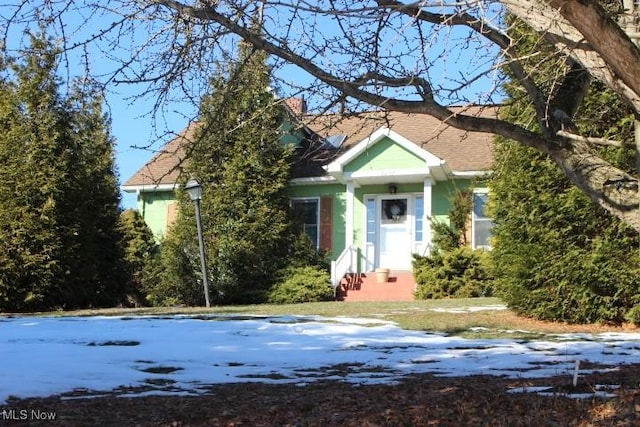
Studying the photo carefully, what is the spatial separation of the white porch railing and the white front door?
33.5 inches

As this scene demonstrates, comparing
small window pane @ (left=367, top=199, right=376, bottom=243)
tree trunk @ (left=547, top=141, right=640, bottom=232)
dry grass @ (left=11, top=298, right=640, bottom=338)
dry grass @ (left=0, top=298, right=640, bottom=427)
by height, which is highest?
small window pane @ (left=367, top=199, right=376, bottom=243)

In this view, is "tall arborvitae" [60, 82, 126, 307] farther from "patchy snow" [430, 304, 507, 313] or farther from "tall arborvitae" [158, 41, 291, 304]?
"patchy snow" [430, 304, 507, 313]

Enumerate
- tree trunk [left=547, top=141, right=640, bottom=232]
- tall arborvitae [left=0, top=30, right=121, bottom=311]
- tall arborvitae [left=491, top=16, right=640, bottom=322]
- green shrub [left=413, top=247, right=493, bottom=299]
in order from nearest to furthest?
tree trunk [left=547, top=141, right=640, bottom=232]
tall arborvitae [left=491, top=16, right=640, bottom=322]
tall arborvitae [left=0, top=30, right=121, bottom=311]
green shrub [left=413, top=247, right=493, bottom=299]

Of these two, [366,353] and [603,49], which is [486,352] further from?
[603,49]

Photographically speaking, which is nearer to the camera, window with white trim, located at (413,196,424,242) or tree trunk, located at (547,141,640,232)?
tree trunk, located at (547,141,640,232)

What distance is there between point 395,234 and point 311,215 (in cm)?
254

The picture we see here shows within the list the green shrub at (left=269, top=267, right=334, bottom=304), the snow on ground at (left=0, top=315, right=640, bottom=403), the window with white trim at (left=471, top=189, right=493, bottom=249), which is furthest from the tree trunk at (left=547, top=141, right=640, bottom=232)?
the window with white trim at (left=471, top=189, right=493, bottom=249)

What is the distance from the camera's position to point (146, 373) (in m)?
6.08

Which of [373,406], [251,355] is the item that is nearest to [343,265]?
[251,355]

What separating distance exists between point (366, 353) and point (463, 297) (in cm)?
860

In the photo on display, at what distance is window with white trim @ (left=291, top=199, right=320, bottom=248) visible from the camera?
1938cm

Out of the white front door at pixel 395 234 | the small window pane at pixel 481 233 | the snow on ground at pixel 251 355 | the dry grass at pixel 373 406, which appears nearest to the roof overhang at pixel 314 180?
the white front door at pixel 395 234

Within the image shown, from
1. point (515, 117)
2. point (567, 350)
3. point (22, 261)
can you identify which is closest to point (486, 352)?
point (567, 350)

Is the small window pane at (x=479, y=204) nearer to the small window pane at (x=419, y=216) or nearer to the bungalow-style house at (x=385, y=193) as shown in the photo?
the bungalow-style house at (x=385, y=193)
